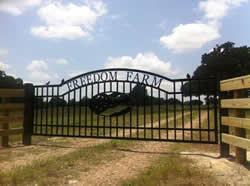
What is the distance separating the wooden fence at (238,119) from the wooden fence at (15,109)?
517 cm

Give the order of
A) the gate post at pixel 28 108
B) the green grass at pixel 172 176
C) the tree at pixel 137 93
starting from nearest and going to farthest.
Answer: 1. the green grass at pixel 172 176
2. the tree at pixel 137 93
3. the gate post at pixel 28 108

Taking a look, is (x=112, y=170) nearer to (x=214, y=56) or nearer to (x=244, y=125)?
(x=244, y=125)

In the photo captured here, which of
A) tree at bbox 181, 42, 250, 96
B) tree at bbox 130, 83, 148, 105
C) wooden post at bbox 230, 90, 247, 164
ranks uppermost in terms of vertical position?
A: tree at bbox 181, 42, 250, 96

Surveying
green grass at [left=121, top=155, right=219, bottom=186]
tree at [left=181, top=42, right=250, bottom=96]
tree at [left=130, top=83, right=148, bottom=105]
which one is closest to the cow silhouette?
tree at [left=130, top=83, right=148, bottom=105]

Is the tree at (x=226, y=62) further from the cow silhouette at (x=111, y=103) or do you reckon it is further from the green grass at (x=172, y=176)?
the green grass at (x=172, y=176)

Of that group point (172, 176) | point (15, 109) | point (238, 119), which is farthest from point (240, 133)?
point (15, 109)

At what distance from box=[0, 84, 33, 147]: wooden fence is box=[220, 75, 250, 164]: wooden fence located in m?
5.17

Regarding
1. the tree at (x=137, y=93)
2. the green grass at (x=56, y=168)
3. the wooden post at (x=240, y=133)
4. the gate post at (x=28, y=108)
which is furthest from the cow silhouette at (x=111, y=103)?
the wooden post at (x=240, y=133)

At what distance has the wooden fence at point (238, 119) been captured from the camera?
11.8 feet

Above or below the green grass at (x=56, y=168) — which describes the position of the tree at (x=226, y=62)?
above

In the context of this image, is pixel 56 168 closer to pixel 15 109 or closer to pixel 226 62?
pixel 15 109

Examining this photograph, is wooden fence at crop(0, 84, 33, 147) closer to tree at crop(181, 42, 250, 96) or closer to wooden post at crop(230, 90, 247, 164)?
wooden post at crop(230, 90, 247, 164)

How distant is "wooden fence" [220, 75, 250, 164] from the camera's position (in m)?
3.59

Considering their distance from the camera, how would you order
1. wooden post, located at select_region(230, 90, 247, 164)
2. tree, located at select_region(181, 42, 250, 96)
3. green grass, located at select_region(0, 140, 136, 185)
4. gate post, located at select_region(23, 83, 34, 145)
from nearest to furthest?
green grass, located at select_region(0, 140, 136, 185)
wooden post, located at select_region(230, 90, 247, 164)
gate post, located at select_region(23, 83, 34, 145)
tree, located at select_region(181, 42, 250, 96)
